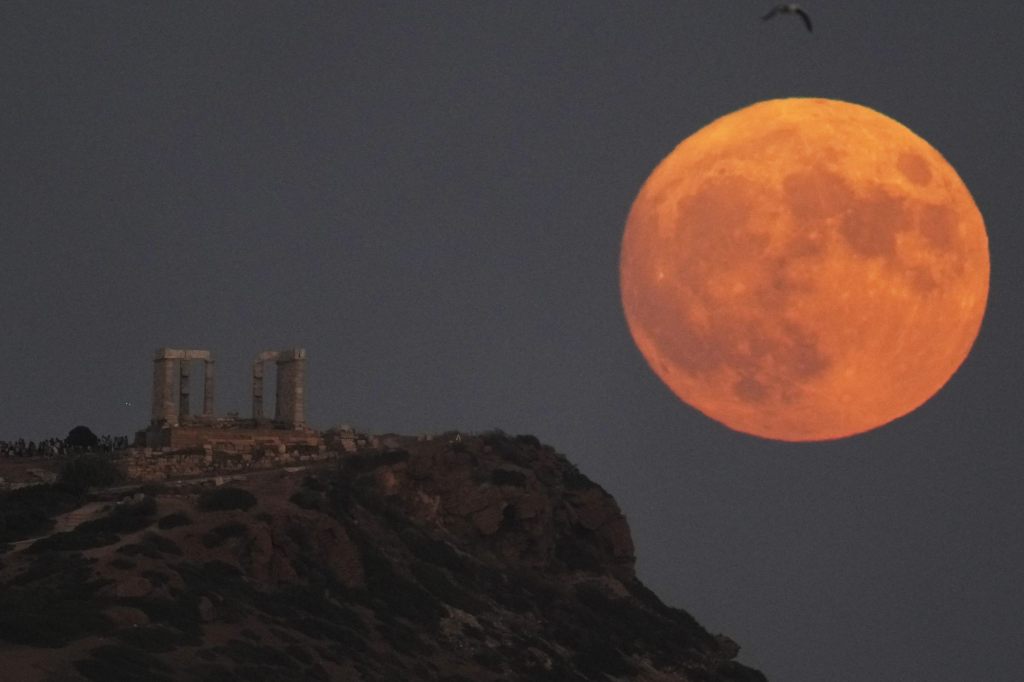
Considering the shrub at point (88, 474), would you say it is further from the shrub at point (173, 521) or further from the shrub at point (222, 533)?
the shrub at point (222, 533)

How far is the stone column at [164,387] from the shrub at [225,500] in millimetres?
19844

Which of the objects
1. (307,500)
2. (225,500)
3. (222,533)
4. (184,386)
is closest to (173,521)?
(222,533)

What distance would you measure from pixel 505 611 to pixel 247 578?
16.7 meters

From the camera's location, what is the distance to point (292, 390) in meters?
95.6

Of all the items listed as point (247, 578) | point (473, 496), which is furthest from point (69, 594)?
point (473, 496)

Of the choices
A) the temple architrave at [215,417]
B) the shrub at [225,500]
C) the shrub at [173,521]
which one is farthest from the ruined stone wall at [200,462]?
the shrub at [173,521]

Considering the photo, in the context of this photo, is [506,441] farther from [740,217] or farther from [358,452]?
[740,217]

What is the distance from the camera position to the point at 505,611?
80.4m

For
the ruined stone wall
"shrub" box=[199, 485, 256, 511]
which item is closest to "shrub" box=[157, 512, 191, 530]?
"shrub" box=[199, 485, 256, 511]

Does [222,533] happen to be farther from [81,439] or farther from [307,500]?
[81,439]

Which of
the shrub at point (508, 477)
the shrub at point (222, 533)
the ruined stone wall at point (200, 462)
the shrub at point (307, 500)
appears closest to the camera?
the shrub at point (222, 533)

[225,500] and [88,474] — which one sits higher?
[88,474]

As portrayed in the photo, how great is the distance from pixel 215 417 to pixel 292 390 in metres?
4.07

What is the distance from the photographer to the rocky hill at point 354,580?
5728 centimetres
